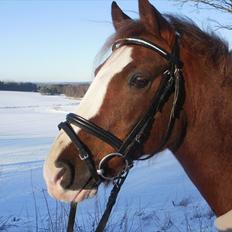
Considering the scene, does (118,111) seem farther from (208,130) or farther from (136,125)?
(208,130)

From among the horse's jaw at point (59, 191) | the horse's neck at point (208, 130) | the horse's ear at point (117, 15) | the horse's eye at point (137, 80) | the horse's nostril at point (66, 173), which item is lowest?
the horse's jaw at point (59, 191)

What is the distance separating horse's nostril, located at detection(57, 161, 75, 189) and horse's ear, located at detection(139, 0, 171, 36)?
92 centimetres

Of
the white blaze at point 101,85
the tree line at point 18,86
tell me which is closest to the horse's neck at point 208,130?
the white blaze at point 101,85

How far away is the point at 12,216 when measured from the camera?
5.11 meters

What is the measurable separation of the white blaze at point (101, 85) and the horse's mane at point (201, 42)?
0.20 m

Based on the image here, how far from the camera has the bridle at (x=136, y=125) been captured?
77.1 inches

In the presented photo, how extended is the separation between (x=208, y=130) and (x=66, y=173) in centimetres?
88

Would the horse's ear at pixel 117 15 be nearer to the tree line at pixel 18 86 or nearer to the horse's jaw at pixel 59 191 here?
the horse's jaw at pixel 59 191

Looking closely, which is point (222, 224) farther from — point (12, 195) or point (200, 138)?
point (12, 195)

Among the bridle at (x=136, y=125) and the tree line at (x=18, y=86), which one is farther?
the tree line at (x=18, y=86)

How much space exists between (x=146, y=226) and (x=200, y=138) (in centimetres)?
298

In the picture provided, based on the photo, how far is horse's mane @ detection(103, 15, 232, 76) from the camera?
223 cm

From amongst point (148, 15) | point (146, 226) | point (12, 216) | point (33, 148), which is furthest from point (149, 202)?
point (33, 148)

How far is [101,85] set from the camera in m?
2.00
